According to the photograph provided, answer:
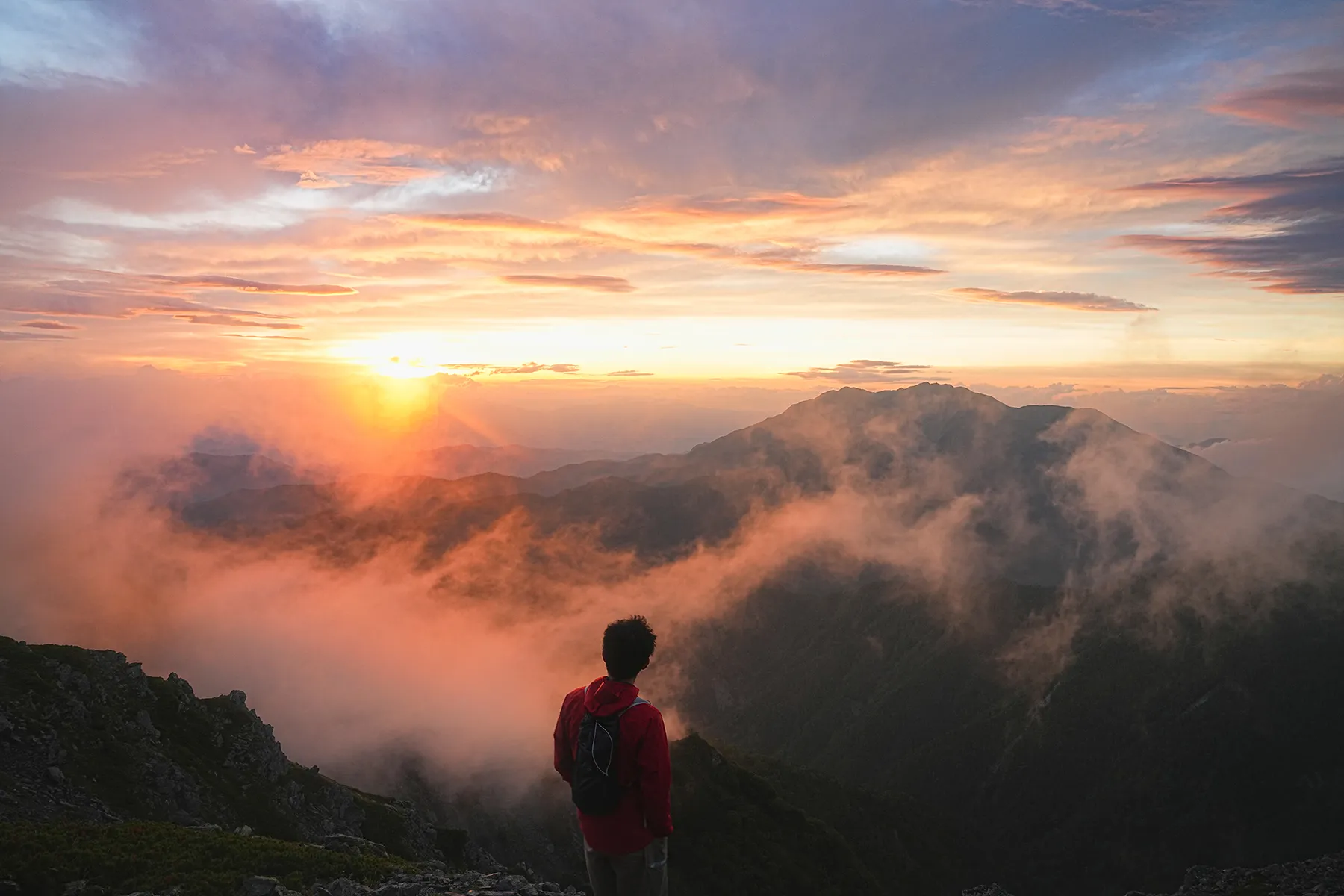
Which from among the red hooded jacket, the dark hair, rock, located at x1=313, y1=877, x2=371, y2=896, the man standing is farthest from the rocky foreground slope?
the dark hair

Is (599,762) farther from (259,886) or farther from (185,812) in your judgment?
(185,812)

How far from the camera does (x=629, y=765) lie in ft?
37.0

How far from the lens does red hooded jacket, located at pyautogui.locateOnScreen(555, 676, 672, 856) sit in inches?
440

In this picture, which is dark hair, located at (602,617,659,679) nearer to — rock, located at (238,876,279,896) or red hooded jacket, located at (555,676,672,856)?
red hooded jacket, located at (555,676,672,856)

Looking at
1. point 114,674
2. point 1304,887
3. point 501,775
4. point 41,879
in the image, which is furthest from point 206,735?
point 501,775

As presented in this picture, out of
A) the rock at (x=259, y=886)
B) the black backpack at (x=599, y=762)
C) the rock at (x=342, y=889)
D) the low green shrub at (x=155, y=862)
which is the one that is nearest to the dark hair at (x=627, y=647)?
the black backpack at (x=599, y=762)

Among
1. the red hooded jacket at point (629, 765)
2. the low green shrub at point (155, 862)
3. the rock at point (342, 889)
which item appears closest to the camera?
the red hooded jacket at point (629, 765)

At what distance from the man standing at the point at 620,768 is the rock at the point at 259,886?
15.3 m

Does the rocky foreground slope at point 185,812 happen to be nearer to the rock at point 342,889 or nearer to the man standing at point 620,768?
the rock at point 342,889

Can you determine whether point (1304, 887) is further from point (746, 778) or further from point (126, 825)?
point (746, 778)

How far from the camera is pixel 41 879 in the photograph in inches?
909

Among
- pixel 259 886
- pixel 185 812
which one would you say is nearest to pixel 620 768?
pixel 259 886

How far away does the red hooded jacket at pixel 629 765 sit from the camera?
440 inches

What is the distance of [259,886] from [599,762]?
17865mm
